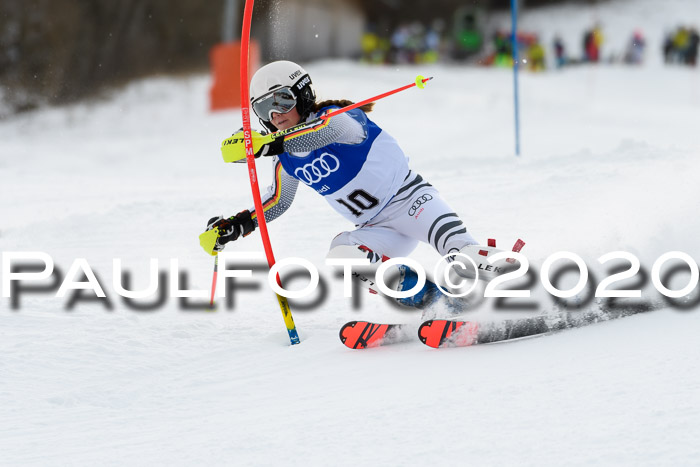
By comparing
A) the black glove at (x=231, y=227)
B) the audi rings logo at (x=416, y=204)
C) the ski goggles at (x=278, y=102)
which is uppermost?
the ski goggles at (x=278, y=102)

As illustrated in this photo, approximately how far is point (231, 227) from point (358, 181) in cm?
70

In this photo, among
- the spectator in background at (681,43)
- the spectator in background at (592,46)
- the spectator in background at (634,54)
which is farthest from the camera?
the spectator in background at (634,54)

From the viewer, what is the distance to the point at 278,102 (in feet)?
12.6

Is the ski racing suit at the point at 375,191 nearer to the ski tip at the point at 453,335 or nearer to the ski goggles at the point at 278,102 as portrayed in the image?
the ski goggles at the point at 278,102

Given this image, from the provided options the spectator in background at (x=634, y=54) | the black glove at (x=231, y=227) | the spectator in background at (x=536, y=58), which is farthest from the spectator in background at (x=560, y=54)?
the black glove at (x=231, y=227)

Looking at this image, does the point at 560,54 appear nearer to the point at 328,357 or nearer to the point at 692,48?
the point at 692,48

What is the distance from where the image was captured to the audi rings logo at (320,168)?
395cm

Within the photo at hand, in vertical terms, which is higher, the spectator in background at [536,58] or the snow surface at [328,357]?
the snow surface at [328,357]

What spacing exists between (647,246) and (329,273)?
2.07 m

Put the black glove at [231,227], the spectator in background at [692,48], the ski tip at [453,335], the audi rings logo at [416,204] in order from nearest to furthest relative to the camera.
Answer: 1. the ski tip at [453,335]
2. the audi rings logo at [416,204]
3. the black glove at [231,227]
4. the spectator in background at [692,48]

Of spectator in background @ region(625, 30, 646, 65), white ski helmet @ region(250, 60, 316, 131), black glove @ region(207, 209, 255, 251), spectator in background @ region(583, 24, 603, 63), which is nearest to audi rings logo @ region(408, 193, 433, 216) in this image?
white ski helmet @ region(250, 60, 316, 131)

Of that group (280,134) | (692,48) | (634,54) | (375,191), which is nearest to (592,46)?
(634,54)

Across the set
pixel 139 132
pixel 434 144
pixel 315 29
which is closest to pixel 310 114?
pixel 434 144

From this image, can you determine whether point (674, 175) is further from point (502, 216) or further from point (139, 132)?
point (139, 132)
